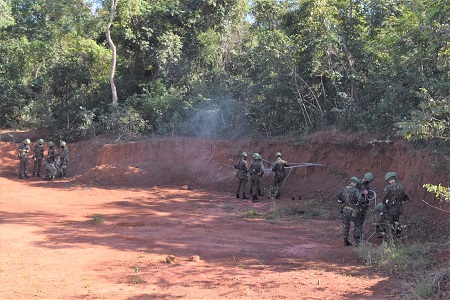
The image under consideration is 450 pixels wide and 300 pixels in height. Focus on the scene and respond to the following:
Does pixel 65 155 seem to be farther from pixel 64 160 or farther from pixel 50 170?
pixel 50 170

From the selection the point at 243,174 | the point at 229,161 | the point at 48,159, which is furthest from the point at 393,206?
the point at 48,159

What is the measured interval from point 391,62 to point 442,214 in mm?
7108

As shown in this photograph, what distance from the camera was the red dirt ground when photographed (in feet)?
26.6

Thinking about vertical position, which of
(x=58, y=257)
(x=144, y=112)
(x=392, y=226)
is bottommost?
(x=58, y=257)

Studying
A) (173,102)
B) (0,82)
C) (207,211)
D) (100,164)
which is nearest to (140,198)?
(207,211)

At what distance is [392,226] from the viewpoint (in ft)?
36.0

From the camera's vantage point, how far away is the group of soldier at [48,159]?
22.1 m

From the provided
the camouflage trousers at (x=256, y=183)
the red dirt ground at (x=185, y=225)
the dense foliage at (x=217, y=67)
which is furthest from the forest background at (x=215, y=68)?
the camouflage trousers at (x=256, y=183)

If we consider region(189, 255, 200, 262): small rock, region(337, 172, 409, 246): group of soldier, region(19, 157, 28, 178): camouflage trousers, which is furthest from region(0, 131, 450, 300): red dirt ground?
region(19, 157, 28, 178): camouflage trousers

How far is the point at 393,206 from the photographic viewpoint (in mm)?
11211

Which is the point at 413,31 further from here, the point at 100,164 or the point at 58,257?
the point at 100,164

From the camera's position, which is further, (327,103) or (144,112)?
(144,112)

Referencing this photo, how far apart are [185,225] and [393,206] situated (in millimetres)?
5482

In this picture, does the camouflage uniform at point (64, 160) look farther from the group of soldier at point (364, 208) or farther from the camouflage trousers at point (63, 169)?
the group of soldier at point (364, 208)
